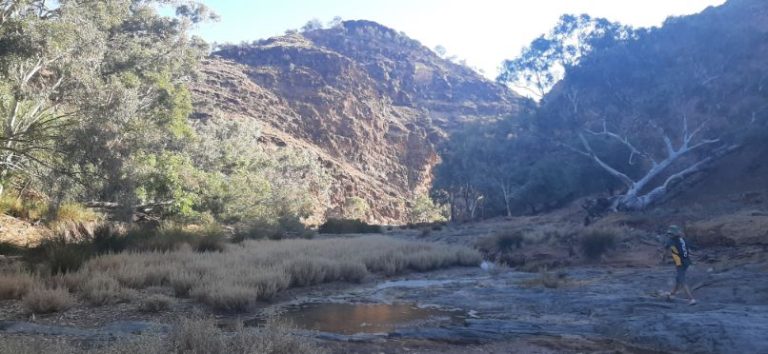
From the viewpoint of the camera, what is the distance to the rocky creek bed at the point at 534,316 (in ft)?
23.9

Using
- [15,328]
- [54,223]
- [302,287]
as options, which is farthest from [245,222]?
[15,328]

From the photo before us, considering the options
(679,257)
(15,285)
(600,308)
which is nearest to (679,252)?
(679,257)

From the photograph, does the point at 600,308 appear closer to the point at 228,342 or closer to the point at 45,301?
the point at 228,342

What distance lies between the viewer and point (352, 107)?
91.3 metres

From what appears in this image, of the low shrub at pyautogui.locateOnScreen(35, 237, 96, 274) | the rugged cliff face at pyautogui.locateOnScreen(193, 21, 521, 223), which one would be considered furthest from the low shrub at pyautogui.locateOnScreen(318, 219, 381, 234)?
the rugged cliff face at pyautogui.locateOnScreen(193, 21, 521, 223)

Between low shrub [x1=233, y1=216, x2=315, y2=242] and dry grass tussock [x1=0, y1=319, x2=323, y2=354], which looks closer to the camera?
dry grass tussock [x1=0, y1=319, x2=323, y2=354]

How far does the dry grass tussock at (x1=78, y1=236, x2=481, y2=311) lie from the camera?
10297 mm

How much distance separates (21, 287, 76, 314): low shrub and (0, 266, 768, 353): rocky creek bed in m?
0.89

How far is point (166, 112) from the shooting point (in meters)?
25.5

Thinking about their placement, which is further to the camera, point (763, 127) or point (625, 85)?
point (625, 85)

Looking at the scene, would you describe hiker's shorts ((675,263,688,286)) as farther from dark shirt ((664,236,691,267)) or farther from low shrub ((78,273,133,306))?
low shrub ((78,273,133,306))

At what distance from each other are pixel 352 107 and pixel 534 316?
273 feet

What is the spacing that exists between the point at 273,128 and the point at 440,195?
2770 cm

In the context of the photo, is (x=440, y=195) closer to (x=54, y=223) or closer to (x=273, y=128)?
(x=273, y=128)
